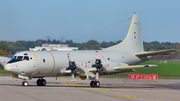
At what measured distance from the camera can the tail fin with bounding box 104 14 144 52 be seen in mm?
34125

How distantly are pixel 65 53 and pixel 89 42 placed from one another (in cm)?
3363

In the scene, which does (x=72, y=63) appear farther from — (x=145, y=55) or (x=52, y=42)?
(x=52, y=42)

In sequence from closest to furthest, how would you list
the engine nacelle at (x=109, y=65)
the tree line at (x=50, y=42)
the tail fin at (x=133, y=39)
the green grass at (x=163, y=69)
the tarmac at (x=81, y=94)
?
the tarmac at (x=81, y=94) < the engine nacelle at (x=109, y=65) < the tail fin at (x=133, y=39) < the green grass at (x=163, y=69) < the tree line at (x=50, y=42)

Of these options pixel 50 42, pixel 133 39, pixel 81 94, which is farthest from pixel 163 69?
pixel 50 42

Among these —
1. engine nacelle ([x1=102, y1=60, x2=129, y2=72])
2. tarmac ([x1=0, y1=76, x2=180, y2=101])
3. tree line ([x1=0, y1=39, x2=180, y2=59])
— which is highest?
tree line ([x1=0, y1=39, x2=180, y2=59])

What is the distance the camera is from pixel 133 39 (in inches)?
1369

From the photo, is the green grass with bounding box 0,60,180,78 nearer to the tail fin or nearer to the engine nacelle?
the tail fin

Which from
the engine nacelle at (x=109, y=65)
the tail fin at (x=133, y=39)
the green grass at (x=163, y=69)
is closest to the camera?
the engine nacelle at (x=109, y=65)

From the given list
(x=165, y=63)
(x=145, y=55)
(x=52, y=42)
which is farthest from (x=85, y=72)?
(x=52, y=42)

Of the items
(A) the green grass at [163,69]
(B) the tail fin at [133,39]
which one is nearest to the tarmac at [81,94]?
(B) the tail fin at [133,39]

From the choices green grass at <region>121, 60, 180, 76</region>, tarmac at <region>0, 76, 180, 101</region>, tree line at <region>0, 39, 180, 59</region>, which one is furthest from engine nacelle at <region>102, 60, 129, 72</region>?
tree line at <region>0, 39, 180, 59</region>

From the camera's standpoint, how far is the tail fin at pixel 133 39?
34.1m

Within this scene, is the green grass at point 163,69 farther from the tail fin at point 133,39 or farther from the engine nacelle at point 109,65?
the engine nacelle at point 109,65

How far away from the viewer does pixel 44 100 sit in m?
17.6
